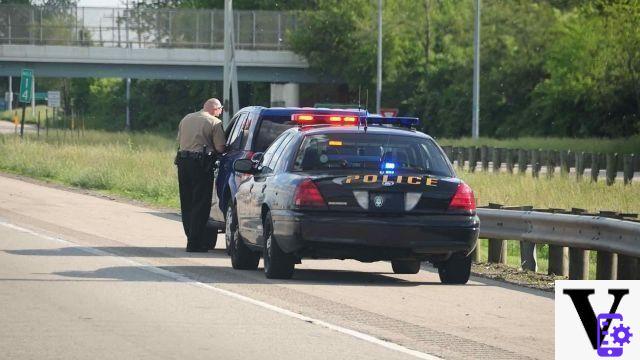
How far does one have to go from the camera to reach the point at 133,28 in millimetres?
90188

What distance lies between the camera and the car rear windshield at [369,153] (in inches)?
639

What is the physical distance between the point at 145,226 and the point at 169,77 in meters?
65.5

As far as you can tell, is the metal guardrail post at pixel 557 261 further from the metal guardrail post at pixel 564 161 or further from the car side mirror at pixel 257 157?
the metal guardrail post at pixel 564 161

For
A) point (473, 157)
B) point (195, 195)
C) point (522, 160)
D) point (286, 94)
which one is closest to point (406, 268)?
point (195, 195)

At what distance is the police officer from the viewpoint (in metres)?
20.0

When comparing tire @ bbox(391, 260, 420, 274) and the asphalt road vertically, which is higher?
the asphalt road

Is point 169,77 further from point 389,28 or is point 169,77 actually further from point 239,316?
point 239,316

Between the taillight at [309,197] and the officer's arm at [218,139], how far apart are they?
4339 mm

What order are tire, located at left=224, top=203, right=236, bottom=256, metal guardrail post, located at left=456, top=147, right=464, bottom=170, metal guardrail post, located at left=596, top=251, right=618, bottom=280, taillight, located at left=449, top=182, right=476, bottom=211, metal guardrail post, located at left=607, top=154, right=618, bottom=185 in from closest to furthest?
taillight, located at left=449, top=182, right=476, bottom=211
metal guardrail post, located at left=596, top=251, right=618, bottom=280
tire, located at left=224, top=203, right=236, bottom=256
metal guardrail post, located at left=607, top=154, right=618, bottom=185
metal guardrail post, located at left=456, top=147, right=464, bottom=170

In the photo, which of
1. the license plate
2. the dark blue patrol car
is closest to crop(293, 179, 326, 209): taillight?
the license plate

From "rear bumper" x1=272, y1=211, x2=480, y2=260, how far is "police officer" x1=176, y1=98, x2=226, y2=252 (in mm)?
4224

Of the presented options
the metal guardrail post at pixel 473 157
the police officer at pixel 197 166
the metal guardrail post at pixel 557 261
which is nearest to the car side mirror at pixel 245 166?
the police officer at pixel 197 166

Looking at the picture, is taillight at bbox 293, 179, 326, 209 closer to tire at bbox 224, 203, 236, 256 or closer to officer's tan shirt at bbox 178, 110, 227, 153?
tire at bbox 224, 203, 236, 256

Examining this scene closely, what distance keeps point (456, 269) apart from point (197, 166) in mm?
4543
